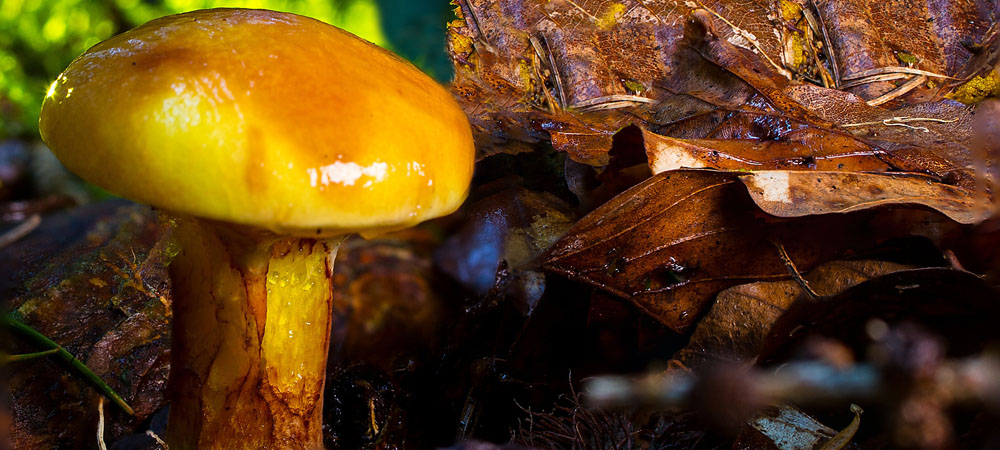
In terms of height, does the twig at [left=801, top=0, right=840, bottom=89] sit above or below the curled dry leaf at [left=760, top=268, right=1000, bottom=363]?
above

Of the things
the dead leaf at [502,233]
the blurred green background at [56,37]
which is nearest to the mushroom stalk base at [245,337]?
the dead leaf at [502,233]

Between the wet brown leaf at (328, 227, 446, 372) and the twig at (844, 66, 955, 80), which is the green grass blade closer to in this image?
the wet brown leaf at (328, 227, 446, 372)

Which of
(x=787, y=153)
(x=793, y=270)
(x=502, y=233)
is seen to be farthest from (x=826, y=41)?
(x=502, y=233)

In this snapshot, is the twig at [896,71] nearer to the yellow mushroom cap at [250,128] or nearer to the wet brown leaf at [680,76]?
the wet brown leaf at [680,76]

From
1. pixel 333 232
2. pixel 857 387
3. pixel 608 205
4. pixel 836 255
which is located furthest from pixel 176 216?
pixel 836 255

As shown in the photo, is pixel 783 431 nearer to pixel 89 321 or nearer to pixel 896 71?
pixel 896 71

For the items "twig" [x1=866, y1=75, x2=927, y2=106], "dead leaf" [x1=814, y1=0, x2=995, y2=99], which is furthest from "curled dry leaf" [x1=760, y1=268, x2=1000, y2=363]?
"dead leaf" [x1=814, y1=0, x2=995, y2=99]
